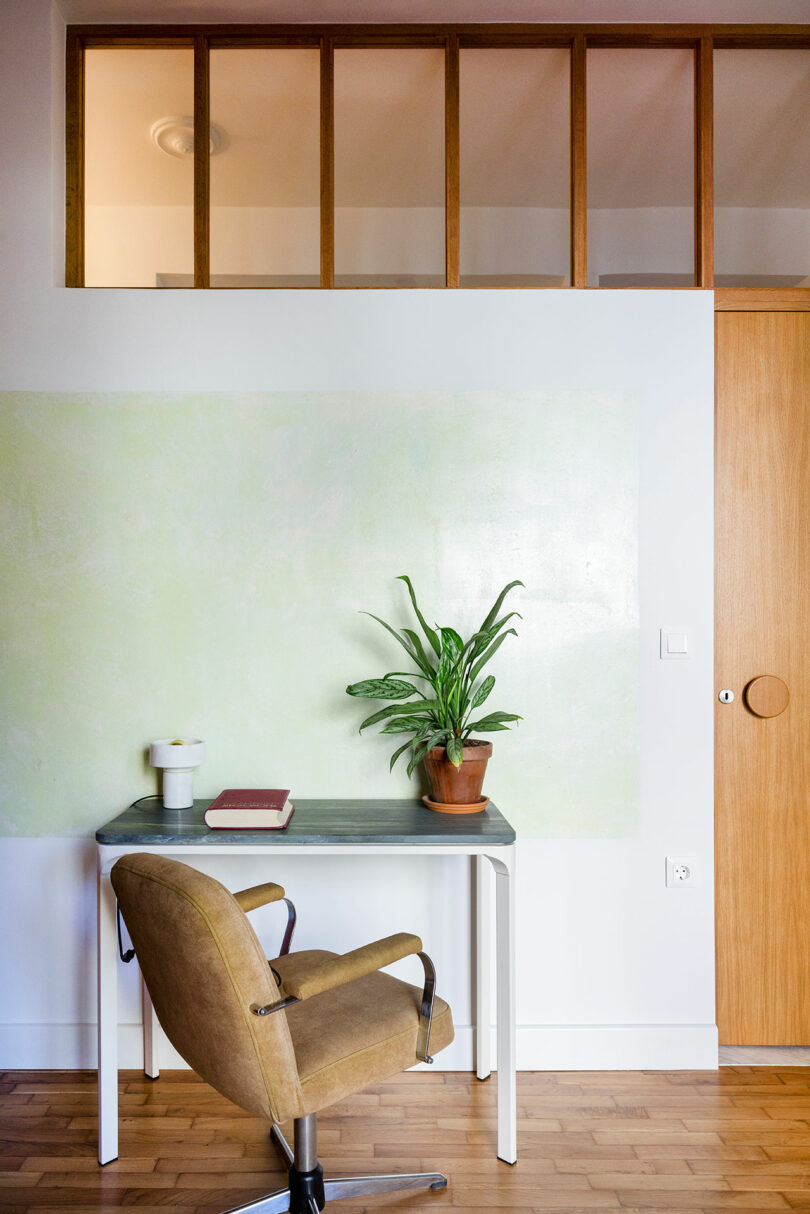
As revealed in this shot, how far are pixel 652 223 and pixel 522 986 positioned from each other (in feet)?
10.4

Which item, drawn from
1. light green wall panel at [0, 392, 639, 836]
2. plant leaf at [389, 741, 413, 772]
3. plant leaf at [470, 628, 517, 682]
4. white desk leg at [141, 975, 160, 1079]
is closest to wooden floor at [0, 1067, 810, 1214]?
white desk leg at [141, 975, 160, 1079]

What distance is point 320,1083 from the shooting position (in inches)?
67.3

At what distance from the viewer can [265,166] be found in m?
3.21

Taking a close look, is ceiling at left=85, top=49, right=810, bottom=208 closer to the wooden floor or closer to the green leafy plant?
the green leafy plant

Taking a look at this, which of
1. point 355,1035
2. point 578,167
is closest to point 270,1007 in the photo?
point 355,1035

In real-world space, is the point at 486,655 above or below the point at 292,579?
below

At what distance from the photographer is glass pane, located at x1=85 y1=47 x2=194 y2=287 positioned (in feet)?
9.17

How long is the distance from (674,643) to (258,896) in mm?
1492

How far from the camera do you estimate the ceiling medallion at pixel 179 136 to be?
2.93 m

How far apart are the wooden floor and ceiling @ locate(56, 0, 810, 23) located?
11.1ft

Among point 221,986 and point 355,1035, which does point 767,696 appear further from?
point 221,986

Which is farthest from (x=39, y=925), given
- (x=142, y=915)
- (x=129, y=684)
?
(x=142, y=915)

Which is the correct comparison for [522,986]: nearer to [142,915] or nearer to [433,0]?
[142,915]

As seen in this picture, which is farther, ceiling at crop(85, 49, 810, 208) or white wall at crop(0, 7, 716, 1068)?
ceiling at crop(85, 49, 810, 208)
